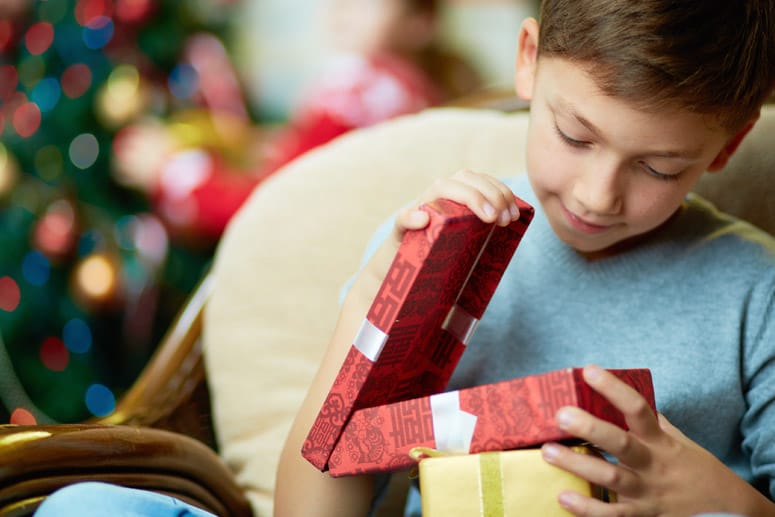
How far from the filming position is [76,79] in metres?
1.84

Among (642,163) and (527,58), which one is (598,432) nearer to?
(642,163)

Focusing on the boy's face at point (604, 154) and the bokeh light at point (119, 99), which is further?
the bokeh light at point (119, 99)

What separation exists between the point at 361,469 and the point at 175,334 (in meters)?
0.48

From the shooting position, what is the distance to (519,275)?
3.03ft

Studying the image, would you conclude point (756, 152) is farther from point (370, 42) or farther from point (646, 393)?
point (370, 42)

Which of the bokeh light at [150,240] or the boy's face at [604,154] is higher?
the boy's face at [604,154]

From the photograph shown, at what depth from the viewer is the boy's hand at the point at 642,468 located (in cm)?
61

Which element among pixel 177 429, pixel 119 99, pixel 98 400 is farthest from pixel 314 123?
pixel 177 429

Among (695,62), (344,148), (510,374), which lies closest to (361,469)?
(510,374)

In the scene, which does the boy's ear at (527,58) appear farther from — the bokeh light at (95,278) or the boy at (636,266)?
the bokeh light at (95,278)

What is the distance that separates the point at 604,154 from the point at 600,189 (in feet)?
Answer: 0.10

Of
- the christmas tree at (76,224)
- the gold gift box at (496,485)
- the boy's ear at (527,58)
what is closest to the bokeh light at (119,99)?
the christmas tree at (76,224)

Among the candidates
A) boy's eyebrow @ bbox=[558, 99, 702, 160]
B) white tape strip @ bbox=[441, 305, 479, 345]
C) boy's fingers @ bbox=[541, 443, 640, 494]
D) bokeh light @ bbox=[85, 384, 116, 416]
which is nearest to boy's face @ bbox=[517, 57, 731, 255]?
boy's eyebrow @ bbox=[558, 99, 702, 160]

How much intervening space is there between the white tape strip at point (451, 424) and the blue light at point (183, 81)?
162cm
